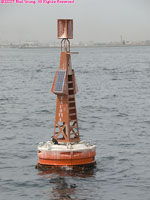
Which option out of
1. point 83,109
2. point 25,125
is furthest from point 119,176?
point 83,109

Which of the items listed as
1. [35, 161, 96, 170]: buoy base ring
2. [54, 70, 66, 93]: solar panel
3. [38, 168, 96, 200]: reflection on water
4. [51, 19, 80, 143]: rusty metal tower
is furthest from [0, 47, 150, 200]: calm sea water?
[54, 70, 66, 93]: solar panel

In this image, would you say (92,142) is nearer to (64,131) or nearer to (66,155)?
(64,131)

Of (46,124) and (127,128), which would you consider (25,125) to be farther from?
(127,128)

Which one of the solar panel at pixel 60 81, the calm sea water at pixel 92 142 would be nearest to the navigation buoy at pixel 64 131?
the solar panel at pixel 60 81

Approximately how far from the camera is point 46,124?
44.4 meters

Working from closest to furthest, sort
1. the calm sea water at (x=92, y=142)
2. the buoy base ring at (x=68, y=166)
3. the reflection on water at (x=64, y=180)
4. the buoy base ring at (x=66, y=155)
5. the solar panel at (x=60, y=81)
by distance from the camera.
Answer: the reflection on water at (x=64, y=180) < the calm sea water at (x=92, y=142) < the buoy base ring at (x=66, y=155) < the buoy base ring at (x=68, y=166) < the solar panel at (x=60, y=81)

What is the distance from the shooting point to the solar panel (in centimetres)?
2858

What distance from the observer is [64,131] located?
29875 millimetres

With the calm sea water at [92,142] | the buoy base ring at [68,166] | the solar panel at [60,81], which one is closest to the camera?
the calm sea water at [92,142]

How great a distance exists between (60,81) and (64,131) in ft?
9.16

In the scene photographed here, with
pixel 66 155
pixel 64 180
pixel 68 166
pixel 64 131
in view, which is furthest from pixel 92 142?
pixel 64 180

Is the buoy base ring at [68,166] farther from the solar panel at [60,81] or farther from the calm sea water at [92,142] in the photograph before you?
the solar panel at [60,81]

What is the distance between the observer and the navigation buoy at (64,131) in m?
28.0

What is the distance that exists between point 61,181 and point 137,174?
4088 millimetres
